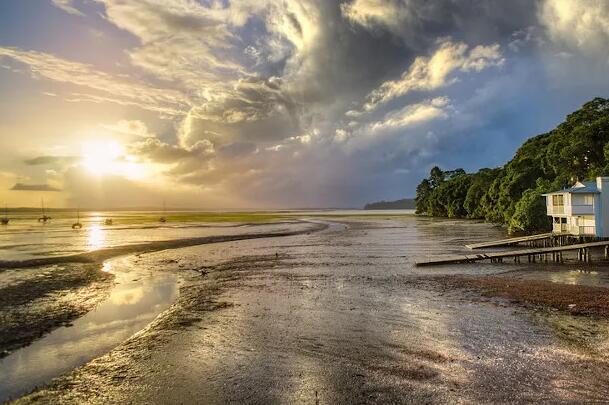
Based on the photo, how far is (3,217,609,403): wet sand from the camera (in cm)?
1156

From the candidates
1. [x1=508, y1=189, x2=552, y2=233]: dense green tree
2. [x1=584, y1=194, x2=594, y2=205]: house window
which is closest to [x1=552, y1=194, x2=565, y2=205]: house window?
[x1=584, y1=194, x2=594, y2=205]: house window

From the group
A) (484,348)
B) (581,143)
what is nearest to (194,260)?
(484,348)

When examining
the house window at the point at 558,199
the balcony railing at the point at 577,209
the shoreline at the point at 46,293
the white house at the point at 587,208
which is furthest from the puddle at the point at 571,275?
the shoreline at the point at 46,293

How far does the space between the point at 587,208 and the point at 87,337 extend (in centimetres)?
A: 5077

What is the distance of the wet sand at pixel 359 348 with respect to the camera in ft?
37.9

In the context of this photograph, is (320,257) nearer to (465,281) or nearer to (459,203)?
(465,281)

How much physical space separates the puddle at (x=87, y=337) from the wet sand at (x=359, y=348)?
2.56 feet

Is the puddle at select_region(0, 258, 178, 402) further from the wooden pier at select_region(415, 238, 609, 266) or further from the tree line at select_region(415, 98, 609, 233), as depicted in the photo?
the tree line at select_region(415, 98, 609, 233)

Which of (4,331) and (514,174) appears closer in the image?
(4,331)

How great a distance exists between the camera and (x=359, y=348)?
592 inches

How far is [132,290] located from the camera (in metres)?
27.2

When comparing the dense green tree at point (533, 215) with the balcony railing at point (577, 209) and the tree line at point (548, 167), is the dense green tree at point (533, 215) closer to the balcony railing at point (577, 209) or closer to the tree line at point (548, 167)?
the tree line at point (548, 167)

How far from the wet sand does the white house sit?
23.0m

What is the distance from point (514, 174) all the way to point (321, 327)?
8138 cm
